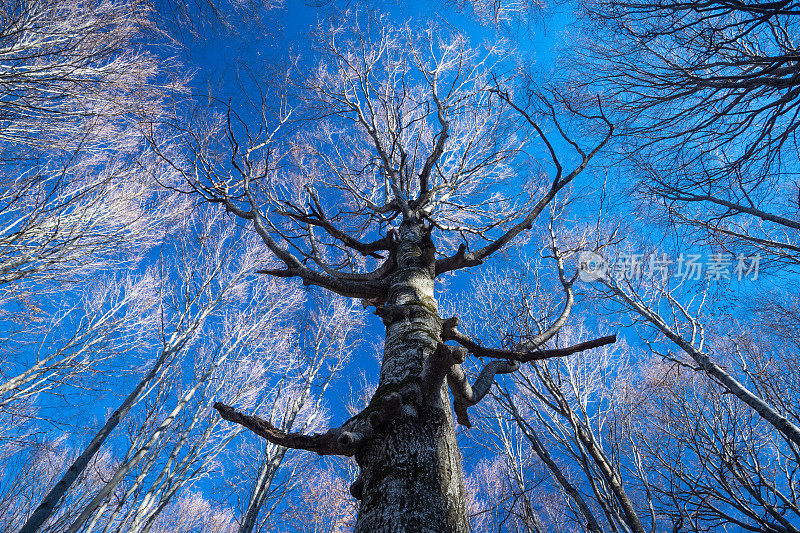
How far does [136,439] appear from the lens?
5848 mm

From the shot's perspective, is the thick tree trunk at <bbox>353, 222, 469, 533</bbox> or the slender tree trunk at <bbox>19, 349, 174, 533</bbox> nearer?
the thick tree trunk at <bbox>353, 222, 469, 533</bbox>

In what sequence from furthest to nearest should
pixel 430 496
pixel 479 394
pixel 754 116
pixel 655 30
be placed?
pixel 754 116 → pixel 655 30 → pixel 479 394 → pixel 430 496

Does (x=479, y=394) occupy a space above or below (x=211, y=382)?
below

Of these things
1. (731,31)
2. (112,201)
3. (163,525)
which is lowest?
(163,525)

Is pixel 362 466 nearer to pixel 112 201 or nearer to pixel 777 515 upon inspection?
pixel 777 515

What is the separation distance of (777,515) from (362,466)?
4.33 metres

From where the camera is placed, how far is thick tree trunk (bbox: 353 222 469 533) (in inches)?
39.2

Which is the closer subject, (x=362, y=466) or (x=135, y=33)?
(x=362, y=466)

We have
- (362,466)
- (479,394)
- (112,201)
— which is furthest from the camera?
(112,201)

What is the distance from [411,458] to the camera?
3.73 ft

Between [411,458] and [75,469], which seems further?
[75,469]

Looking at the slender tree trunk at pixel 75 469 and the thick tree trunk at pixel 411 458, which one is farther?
the slender tree trunk at pixel 75 469

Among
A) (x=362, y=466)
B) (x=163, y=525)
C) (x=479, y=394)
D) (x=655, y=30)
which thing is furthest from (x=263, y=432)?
(x=163, y=525)

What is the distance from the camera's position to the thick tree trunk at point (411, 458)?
997 millimetres
